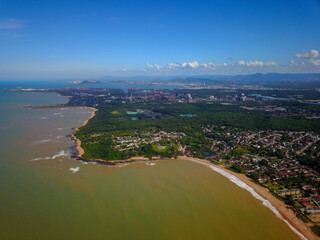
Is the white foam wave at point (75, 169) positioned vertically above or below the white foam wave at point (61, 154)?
below

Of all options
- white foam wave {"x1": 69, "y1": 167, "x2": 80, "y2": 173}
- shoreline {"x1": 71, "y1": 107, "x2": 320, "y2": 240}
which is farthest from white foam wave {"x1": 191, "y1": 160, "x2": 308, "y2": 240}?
white foam wave {"x1": 69, "y1": 167, "x2": 80, "y2": 173}

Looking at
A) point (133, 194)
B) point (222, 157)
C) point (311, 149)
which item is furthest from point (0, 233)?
point (311, 149)

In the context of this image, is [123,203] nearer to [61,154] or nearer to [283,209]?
[283,209]

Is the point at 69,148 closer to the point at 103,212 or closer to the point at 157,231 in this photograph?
Answer: the point at 103,212

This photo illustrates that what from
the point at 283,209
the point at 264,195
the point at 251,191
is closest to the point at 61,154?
the point at 251,191

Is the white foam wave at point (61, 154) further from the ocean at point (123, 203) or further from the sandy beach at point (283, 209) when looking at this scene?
the sandy beach at point (283, 209)

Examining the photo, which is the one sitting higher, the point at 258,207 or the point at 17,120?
the point at 17,120

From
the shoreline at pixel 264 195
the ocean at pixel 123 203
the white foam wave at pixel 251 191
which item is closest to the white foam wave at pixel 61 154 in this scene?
the ocean at pixel 123 203

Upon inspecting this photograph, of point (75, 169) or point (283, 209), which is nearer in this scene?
point (283, 209)
